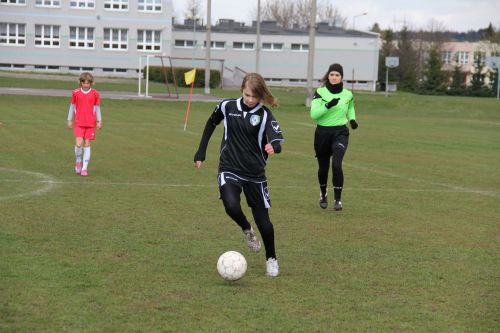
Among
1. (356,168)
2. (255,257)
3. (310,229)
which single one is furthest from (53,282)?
(356,168)

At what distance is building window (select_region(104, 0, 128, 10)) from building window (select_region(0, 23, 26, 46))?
7.71 meters

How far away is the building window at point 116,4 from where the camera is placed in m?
80.6

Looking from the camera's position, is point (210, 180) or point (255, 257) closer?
point (255, 257)

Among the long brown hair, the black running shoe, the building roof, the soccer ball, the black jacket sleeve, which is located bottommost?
the black running shoe

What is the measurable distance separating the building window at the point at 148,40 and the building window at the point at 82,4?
4889 millimetres

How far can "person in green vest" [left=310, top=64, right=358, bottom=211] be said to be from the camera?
12.1m

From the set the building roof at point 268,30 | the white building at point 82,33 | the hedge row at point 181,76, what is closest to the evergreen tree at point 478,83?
the building roof at point 268,30

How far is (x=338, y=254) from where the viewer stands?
9172mm

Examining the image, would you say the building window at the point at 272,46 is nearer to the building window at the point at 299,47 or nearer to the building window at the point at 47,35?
the building window at the point at 299,47

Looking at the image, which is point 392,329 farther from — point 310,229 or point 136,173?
point 136,173

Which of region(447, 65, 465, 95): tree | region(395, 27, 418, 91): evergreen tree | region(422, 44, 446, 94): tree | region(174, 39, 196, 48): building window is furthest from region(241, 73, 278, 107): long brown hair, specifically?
region(395, 27, 418, 91): evergreen tree

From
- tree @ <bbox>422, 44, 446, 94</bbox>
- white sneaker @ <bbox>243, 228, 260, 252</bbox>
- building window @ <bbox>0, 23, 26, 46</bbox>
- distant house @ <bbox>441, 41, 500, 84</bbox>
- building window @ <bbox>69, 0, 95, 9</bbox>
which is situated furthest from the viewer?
distant house @ <bbox>441, 41, 500, 84</bbox>

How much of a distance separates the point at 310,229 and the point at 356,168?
306 inches

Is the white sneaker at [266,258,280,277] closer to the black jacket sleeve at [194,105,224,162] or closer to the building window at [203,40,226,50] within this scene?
the black jacket sleeve at [194,105,224,162]
